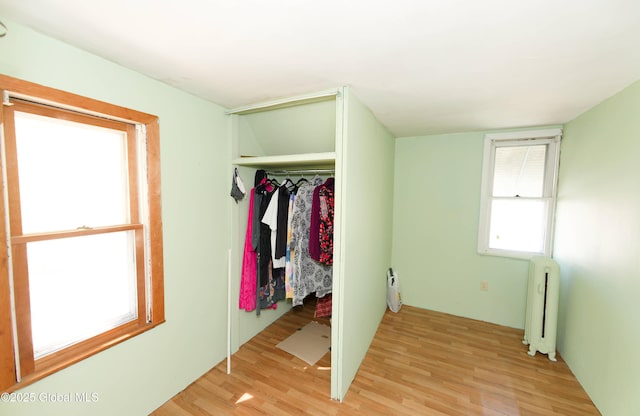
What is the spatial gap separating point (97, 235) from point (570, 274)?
146 inches

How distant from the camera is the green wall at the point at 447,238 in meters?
2.85

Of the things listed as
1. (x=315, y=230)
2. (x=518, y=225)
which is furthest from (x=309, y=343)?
(x=518, y=225)

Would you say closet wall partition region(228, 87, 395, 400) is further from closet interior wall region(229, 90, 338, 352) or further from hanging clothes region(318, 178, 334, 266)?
hanging clothes region(318, 178, 334, 266)

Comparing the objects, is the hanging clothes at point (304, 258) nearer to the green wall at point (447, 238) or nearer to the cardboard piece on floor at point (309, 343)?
the cardboard piece on floor at point (309, 343)

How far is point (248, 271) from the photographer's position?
2.34 m

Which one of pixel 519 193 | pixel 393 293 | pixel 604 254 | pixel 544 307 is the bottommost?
pixel 393 293

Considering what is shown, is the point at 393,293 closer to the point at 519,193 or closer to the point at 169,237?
the point at 519,193

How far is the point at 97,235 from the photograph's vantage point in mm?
1475

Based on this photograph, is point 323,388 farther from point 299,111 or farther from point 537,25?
point 537,25

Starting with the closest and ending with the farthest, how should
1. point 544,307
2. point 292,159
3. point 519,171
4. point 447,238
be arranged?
point 292,159 → point 544,307 → point 519,171 → point 447,238

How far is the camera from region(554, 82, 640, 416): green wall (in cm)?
154

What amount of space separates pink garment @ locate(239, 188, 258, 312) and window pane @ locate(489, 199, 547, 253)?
272 cm

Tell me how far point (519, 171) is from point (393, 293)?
2029mm

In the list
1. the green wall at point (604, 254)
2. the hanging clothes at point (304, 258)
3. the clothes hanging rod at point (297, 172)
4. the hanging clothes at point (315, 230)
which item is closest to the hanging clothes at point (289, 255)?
the hanging clothes at point (304, 258)
